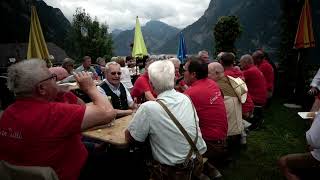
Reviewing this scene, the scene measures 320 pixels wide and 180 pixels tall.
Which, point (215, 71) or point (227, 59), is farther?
point (227, 59)

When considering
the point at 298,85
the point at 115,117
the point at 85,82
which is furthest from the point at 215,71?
the point at 298,85

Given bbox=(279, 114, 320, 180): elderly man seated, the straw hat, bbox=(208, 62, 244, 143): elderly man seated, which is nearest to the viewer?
bbox=(279, 114, 320, 180): elderly man seated

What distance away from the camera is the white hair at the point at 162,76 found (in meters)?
3.13

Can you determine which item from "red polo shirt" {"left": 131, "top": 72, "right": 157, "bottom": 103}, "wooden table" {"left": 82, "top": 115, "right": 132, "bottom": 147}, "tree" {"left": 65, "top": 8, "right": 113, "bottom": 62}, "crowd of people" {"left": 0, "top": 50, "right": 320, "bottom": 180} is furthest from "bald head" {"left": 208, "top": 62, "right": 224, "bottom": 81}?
"tree" {"left": 65, "top": 8, "right": 113, "bottom": 62}

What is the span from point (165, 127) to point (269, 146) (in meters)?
3.95

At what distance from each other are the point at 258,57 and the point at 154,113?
6349mm

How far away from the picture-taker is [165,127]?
3.02 metres

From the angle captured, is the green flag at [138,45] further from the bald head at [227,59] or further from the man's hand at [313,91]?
the man's hand at [313,91]

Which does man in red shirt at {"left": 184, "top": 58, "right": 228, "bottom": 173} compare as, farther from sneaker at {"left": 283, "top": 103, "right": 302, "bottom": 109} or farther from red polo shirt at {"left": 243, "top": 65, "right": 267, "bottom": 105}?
sneaker at {"left": 283, "top": 103, "right": 302, "bottom": 109}

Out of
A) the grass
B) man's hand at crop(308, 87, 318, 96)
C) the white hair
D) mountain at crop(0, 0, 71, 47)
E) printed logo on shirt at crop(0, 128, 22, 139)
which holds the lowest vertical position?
the grass

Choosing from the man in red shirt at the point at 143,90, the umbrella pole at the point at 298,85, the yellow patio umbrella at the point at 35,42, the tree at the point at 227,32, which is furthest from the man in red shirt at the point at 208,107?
the tree at the point at 227,32

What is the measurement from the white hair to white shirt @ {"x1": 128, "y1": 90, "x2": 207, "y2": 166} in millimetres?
66

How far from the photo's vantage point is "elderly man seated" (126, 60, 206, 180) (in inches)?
118

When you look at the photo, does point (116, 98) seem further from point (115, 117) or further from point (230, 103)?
point (230, 103)
